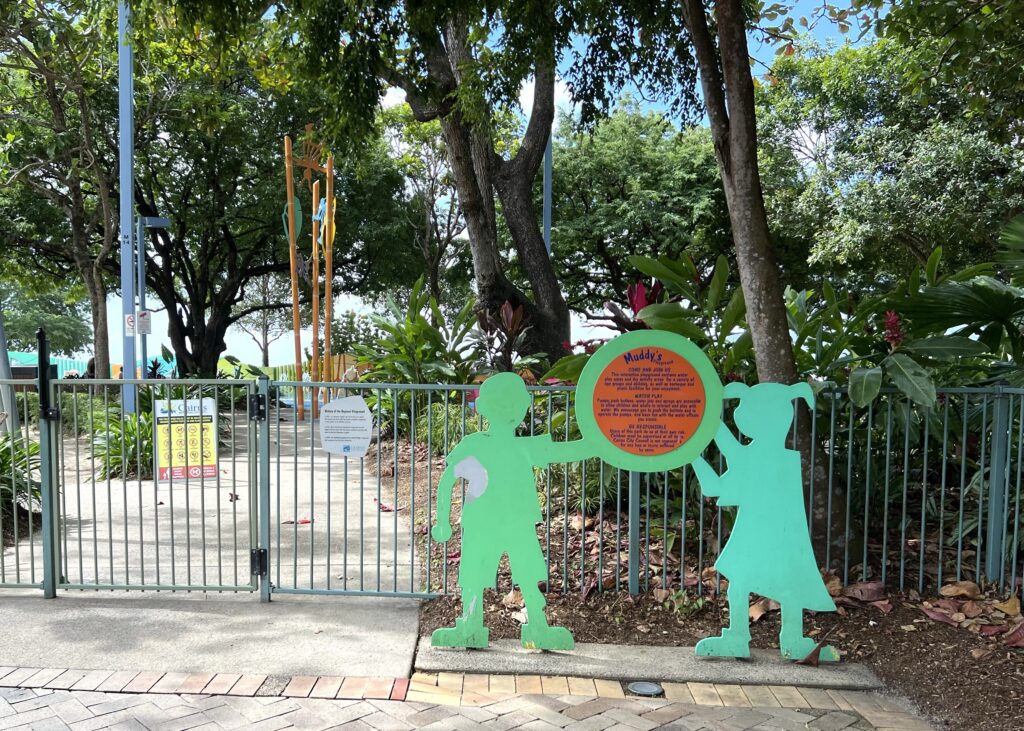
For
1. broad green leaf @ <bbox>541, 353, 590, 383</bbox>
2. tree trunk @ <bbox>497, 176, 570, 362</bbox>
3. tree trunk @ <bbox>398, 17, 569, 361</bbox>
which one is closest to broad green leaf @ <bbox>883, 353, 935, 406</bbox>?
broad green leaf @ <bbox>541, 353, 590, 383</bbox>

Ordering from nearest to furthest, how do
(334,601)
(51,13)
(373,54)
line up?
(334,601)
(373,54)
(51,13)

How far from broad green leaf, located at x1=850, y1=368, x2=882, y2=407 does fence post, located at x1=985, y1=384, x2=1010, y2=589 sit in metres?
0.76

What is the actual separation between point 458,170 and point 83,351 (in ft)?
202

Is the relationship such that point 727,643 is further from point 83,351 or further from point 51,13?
point 83,351

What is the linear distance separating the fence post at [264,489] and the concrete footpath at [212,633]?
16 cm

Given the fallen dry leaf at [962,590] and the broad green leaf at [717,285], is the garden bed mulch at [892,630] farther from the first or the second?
the broad green leaf at [717,285]

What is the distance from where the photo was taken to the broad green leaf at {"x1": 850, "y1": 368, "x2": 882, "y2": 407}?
15.3 feet

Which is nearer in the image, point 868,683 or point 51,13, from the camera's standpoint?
point 868,683

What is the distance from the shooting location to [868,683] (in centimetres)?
412

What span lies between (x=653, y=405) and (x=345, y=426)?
6.33 ft

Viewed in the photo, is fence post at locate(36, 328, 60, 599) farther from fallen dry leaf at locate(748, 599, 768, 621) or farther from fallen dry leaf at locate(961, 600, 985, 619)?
fallen dry leaf at locate(961, 600, 985, 619)

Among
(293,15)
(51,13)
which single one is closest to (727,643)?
(293,15)

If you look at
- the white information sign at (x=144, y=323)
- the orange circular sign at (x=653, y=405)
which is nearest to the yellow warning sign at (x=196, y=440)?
the orange circular sign at (x=653, y=405)

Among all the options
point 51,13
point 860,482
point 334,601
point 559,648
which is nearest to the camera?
point 559,648
